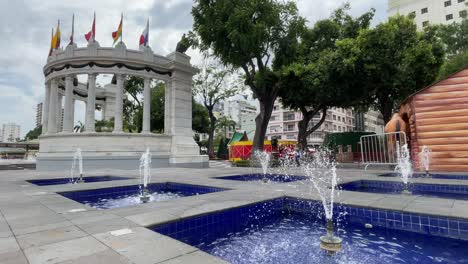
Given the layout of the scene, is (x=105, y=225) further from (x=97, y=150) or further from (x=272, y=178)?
(x=97, y=150)

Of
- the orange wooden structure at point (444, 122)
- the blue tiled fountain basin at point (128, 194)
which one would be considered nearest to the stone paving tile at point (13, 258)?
the blue tiled fountain basin at point (128, 194)

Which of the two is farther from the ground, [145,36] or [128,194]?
[145,36]

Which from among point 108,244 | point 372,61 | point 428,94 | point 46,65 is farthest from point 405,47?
point 46,65

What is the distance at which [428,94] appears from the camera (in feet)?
41.2

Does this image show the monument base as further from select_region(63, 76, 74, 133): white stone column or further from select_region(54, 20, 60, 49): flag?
select_region(54, 20, 60, 49): flag

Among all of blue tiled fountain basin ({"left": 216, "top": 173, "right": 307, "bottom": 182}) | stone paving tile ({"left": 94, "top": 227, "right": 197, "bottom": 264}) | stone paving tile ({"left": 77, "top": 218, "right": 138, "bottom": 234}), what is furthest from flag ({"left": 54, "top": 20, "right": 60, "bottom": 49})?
stone paving tile ({"left": 94, "top": 227, "right": 197, "bottom": 264})

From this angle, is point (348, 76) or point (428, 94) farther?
point (348, 76)

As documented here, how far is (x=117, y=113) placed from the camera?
19156 mm

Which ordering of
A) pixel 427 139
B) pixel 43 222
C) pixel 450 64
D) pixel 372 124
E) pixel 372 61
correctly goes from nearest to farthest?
pixel 43 222 < pixel 427 139 < pixel 372 61 < pixel 450 64 < pixel 372 124

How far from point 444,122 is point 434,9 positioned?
2373 inches

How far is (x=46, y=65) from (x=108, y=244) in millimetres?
22844

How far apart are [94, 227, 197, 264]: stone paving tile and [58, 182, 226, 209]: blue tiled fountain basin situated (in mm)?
3894

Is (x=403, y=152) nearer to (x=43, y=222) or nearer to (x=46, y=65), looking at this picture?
(x=43, y=222)

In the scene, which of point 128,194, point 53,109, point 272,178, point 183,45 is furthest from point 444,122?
point 53,109
